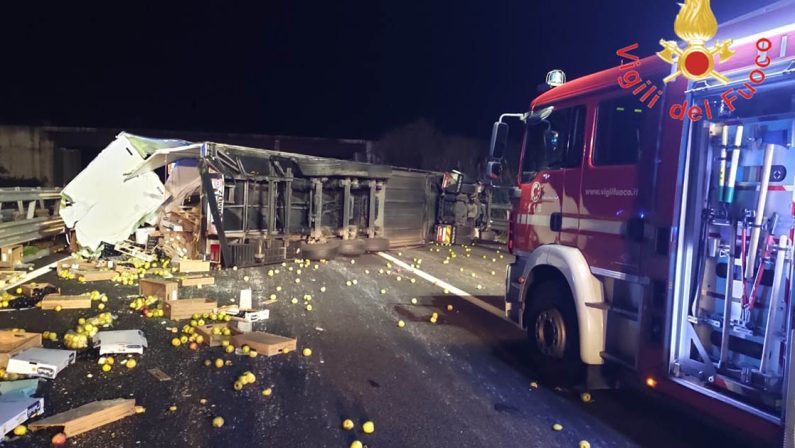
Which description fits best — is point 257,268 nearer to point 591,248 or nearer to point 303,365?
point 303,365

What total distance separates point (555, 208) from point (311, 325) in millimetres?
3464

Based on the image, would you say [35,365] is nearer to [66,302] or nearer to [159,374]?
[159,374]

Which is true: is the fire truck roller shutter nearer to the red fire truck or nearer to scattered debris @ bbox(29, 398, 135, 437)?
the red fire truck

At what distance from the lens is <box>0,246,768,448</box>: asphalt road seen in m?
3.97

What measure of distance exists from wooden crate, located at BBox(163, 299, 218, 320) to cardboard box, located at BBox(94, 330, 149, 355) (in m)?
1.31

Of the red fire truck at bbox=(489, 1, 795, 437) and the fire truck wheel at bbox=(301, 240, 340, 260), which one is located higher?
the red fire truck at bbox=(489, 1, 795, 437)

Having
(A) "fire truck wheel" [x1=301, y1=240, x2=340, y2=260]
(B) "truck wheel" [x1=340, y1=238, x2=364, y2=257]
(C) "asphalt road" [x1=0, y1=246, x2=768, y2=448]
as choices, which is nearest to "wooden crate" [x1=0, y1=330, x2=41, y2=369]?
(C) "asphalt road" [x1=0, y1=246, x2=768, y2=448]

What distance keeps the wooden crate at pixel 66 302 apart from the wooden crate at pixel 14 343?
1998mm

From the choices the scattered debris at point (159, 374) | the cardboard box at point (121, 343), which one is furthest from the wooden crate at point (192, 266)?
the scattered debris at point (159, 374)

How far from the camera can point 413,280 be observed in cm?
1098

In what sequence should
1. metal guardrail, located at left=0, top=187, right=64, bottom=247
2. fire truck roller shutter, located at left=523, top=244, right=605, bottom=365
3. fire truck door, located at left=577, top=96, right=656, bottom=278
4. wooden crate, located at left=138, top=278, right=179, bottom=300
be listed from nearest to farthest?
fire truck door, located at left=577, top=96, right=656, bottom=278 → fire truck roller shutter, located at left=523, top=244, right=605, bottom=365 → wooden crate, located at left=138, top=278, right=179, bottom=300 → metal guardrail, located at left=0, top=187, right=64, bottom=247

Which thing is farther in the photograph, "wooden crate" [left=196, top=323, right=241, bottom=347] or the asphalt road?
"wooden crate" [left=196, top=323, right=241, bottom=347]

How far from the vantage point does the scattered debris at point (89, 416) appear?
378 centimetres

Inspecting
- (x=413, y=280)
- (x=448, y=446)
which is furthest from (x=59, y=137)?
(x=448, y=446)
